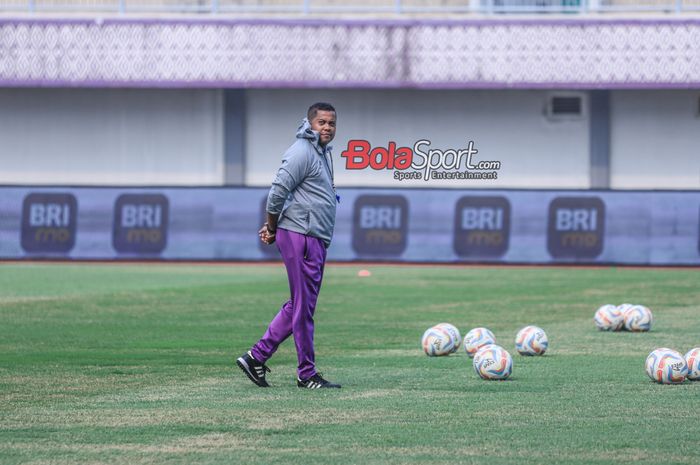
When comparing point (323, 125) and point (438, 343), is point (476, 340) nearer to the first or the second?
point (438, 343)

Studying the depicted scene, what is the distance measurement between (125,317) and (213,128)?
65.4 ft

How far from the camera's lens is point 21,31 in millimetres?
36031

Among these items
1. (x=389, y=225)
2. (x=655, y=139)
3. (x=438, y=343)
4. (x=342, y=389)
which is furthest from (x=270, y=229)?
(x=655, y=139)

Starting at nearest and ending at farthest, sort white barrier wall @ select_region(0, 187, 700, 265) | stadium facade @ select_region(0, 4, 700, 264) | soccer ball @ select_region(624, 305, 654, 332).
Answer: soccer ball @ select_region(624, 305, 654, 332) < white barrier wall @ select_region(0, 187, 700, 265) < stadium facade @ select_region(0, 4, 700, 264)

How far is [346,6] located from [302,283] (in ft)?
84.9

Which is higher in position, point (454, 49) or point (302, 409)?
point (454, 49)

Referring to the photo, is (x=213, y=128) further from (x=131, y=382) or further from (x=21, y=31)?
(x=131, y=382)

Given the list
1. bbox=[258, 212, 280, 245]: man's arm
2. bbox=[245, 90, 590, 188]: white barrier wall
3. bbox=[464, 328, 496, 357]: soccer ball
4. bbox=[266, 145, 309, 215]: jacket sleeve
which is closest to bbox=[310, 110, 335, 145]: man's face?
bbox=[266, 145, 309, 215]: jacket sleeve

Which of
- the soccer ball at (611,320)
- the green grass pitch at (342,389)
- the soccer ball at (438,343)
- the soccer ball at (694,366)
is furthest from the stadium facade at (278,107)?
the soccer ball at (694,366)

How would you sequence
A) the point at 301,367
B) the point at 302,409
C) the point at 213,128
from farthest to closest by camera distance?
the point at 213,128 → the point at 301,367 → the point at 302,409

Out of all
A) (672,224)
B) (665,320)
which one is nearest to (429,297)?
(665,320)

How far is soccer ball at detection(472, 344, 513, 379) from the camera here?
1165 centimetres

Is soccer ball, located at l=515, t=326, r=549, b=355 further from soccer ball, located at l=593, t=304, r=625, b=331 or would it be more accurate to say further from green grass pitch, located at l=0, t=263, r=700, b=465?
soccer ball, located at l=593, t=304, r=625, b=331

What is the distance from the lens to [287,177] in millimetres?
11039
